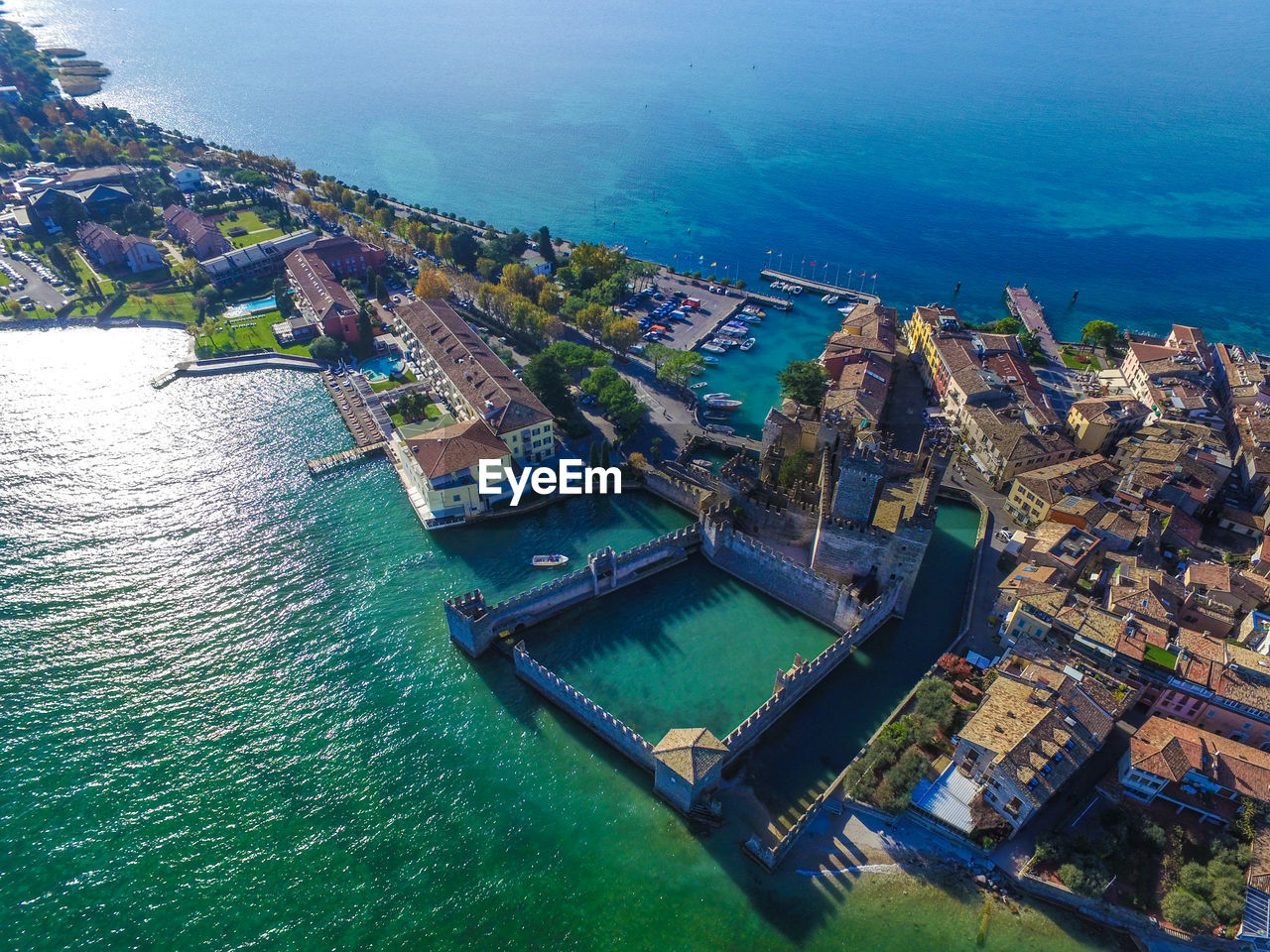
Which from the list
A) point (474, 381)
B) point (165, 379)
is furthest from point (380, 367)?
point (165, 379)

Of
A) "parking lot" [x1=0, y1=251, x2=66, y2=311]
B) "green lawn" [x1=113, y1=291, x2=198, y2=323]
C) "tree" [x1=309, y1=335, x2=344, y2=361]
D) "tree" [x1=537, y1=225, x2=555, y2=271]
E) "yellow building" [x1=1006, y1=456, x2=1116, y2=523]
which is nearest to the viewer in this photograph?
"yellow building" [x1=1006, y1=456, x2=1116, y2=523]

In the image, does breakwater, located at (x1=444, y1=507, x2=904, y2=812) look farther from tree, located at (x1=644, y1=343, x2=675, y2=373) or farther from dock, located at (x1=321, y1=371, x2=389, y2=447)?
dock, located at (x1=321, y1=371, x2=389, y2=447)

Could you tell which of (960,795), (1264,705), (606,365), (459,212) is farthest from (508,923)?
(459,212)

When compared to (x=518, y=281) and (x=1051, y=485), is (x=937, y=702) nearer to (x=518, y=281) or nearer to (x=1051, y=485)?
(x=1051, y=485)

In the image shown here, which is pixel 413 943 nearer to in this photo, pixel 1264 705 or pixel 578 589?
pixel 578 589

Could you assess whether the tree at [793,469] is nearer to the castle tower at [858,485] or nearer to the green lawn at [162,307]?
the castle tower at [858,485]
